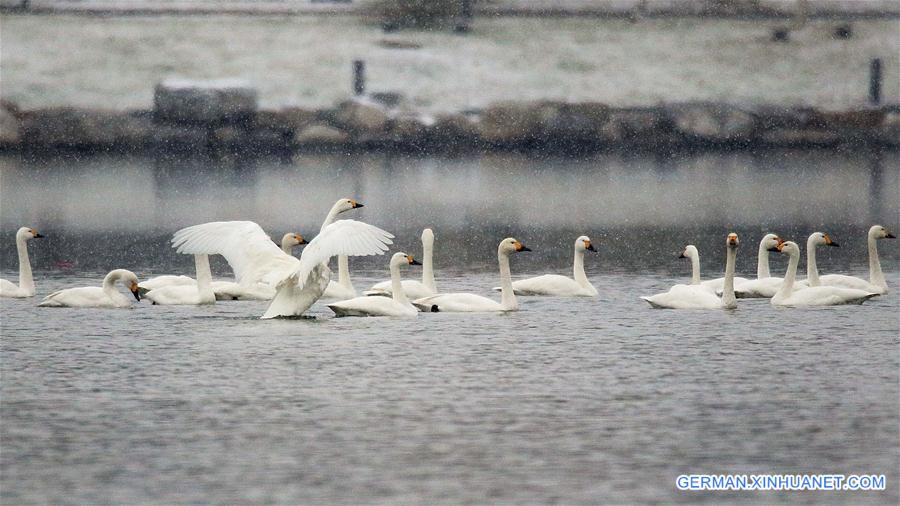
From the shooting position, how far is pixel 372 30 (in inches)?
2616

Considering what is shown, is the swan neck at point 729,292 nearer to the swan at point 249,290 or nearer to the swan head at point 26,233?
the swan at point 249,290

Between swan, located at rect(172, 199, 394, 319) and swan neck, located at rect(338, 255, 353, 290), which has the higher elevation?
swan, located at rect(172, 199, 394, 319)

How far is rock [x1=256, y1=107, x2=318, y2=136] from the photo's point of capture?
191 ft

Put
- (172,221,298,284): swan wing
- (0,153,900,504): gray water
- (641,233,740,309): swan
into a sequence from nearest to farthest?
(0,153,900,504): gray water → (172,221,298,284): swan wing → (641,233,740,309): swan

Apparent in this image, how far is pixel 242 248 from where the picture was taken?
16562 mm

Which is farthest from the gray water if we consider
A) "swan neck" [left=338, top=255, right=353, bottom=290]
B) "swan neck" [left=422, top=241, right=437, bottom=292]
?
"swan neck" [left=422, top=241, right=437, bottom=292]

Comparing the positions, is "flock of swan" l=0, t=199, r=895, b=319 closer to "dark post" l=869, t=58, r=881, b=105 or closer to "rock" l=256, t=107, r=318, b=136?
"rock" l=256, t=107, r=318, b=136

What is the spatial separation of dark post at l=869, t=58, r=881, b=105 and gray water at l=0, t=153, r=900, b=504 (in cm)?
3518

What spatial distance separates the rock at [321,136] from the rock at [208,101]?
2.15 meters

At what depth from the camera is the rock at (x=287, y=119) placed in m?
58.1

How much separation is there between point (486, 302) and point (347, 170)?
3004 cm

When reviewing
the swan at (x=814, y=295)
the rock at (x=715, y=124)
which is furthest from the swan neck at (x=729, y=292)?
the rock at (x=715, y=124)

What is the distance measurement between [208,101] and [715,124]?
56.0 feet

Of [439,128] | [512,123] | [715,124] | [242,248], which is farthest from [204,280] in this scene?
[715,124]
